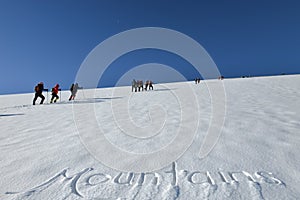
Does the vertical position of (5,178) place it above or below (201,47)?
below

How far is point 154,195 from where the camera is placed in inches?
74.0

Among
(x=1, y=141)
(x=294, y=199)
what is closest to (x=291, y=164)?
(x=294, y=199)

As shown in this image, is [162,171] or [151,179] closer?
[151,179]

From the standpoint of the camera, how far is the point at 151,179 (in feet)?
7.21

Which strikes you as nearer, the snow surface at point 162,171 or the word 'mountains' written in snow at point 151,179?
the snow surface at point 162,171

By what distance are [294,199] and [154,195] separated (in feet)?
4.68

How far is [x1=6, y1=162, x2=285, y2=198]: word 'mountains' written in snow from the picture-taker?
2.05 m

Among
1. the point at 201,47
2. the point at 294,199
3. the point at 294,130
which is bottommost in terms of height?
the point at 294,199

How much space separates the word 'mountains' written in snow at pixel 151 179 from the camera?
2.05m

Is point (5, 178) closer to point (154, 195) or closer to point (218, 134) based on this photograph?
point (154, 195)

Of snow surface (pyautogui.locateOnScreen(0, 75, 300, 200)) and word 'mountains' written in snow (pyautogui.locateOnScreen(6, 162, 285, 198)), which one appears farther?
word 'mountains' written in snow (pyautogui.locateOnScreen(6, 162, 285, 198))

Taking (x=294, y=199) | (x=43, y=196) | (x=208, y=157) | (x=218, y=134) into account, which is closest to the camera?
(x=294, y=199)

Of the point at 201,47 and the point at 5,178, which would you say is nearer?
the point at 5,178

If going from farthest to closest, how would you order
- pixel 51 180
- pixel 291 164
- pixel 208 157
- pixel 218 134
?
pixel 218 134, pixel 208 157, pixel 291 164, pixel 51 180
